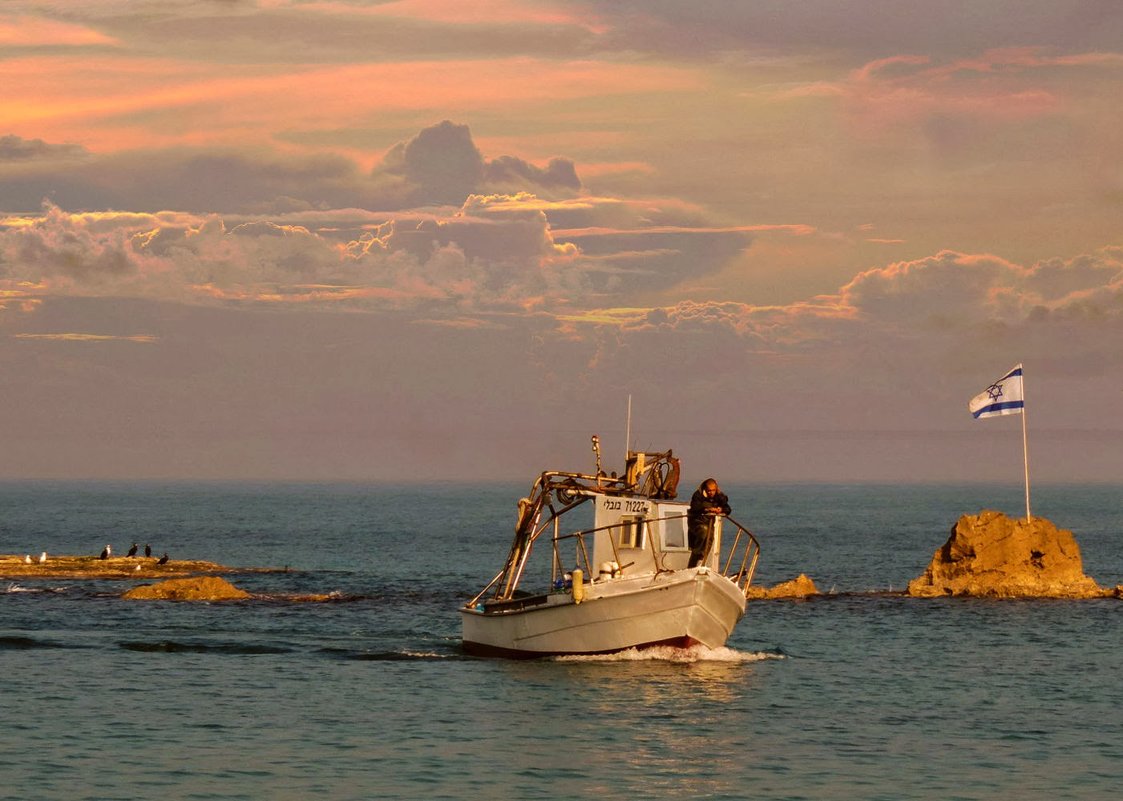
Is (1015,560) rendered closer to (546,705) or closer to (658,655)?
(658,655)

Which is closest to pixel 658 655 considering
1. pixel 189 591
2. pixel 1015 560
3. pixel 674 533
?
pixel 674 533

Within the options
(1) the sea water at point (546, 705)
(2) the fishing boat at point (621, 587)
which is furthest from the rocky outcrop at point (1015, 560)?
(2) the fishing boat at point (621, 587)

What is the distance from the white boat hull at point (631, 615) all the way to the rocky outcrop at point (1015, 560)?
27.8 meters

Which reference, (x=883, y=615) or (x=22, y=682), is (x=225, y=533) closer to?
(x=883, y=615)

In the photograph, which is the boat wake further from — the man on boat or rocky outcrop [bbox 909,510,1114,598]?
rocky outcrop [bbox 909,510,1114,598]

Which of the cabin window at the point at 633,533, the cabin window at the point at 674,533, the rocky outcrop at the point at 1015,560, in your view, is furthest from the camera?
the rocky outcrop at the point at 1015,560

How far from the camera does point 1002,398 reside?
73125mm

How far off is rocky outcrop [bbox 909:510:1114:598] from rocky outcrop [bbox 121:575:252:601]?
33297mm

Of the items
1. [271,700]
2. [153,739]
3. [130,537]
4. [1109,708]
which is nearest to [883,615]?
[1109,708]

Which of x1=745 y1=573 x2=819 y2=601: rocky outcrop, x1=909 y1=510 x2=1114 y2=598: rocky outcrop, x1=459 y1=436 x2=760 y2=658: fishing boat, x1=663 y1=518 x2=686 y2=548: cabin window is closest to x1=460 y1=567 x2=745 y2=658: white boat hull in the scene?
x1=459 y1=436 x2=760 y2=658: fishing boat

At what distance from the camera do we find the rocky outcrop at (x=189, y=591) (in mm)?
72562

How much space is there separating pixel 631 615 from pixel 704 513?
3774mm

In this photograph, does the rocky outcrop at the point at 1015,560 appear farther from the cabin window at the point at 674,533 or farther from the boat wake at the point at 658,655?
Answer: the boat wake at the point at 658,655

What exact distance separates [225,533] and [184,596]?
304 ft
